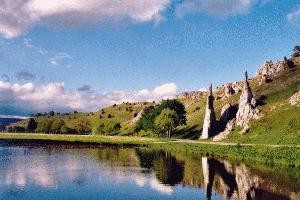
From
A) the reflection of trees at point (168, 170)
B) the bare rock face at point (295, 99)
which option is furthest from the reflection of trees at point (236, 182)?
the bare rock face at point (295, 99)

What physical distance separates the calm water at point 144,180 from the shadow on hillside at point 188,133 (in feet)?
264

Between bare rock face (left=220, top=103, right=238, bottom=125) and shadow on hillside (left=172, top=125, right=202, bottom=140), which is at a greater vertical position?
bare rock face (left=220, top=103, right=238, bottom=125)

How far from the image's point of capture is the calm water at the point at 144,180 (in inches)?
2169

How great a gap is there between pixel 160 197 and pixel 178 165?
33.7 metres

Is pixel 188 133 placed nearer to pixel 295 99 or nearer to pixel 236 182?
pixel 295 99

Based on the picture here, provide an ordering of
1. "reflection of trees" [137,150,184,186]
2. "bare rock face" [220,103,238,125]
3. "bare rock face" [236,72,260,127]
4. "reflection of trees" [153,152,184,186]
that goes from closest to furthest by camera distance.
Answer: "reflection of trees" [153,152,184,186], "reflection of trees" [137,150,184,186], "bare rock face" [236,72,260,127], "bare rock face" [220,103,238,125]

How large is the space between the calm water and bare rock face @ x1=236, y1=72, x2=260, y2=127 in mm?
61590

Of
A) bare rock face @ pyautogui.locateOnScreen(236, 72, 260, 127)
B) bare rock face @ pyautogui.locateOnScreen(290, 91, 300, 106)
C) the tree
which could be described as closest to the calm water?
bare rock face @ pyautogui.locateOnScreen(290, 91, 300, 106)

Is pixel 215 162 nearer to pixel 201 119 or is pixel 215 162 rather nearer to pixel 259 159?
pixel 259 159

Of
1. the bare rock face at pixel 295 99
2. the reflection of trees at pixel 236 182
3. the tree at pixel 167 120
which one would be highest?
the bare rock face at pixel 295 99

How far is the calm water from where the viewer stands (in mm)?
55094

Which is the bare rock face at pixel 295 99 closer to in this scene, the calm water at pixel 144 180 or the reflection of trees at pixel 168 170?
the reflection of trees at pixel 168 170

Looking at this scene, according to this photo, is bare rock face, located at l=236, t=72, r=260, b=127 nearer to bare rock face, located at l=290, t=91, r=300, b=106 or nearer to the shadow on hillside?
bare rock face, located at l=290, t=91, r=300, b=106

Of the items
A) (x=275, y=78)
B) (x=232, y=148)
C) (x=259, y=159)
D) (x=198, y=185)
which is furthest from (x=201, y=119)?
(x=198, y=185)
